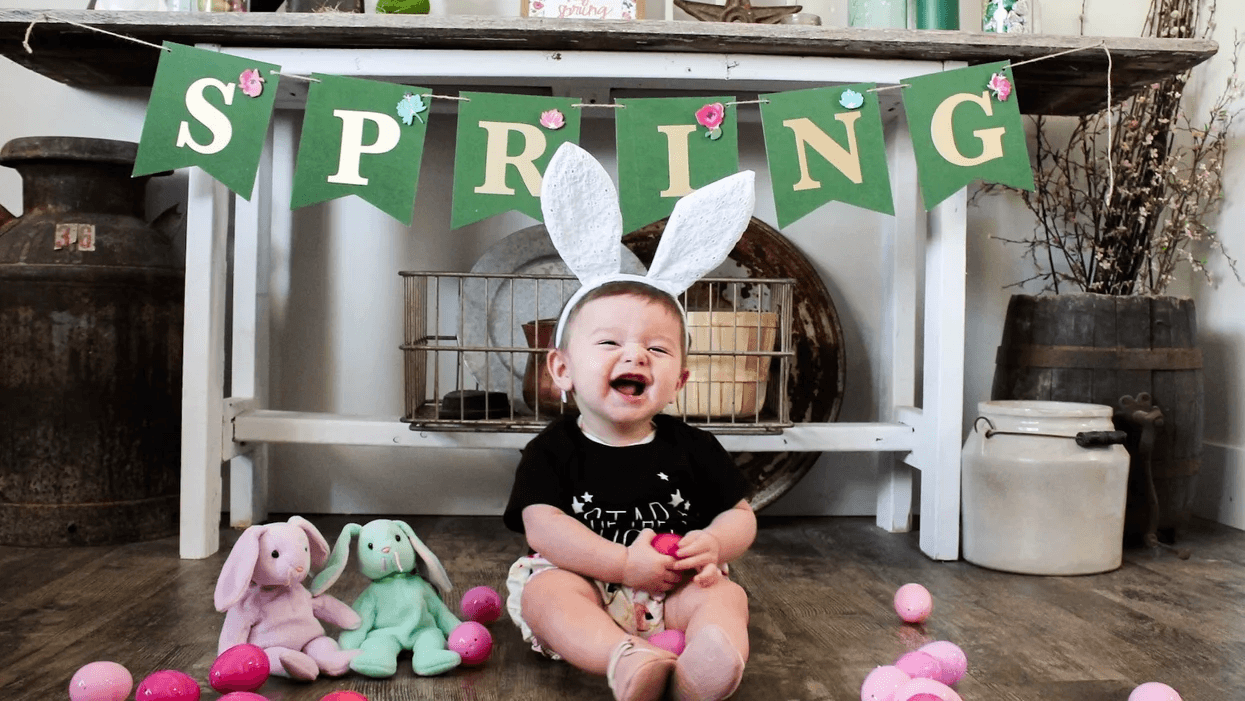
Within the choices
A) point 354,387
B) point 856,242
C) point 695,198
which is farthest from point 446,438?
point 856,242

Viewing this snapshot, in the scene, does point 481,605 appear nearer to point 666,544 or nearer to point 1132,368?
point 666,544

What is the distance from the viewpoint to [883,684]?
3.60 ft

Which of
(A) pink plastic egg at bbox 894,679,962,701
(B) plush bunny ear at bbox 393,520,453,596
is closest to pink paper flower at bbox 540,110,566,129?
(B) plush bunny ear at bbox 393,520,453,596

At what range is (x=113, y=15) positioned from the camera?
68.1 inches

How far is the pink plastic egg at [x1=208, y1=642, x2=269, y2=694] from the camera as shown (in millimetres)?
1135

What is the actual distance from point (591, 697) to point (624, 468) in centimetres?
29

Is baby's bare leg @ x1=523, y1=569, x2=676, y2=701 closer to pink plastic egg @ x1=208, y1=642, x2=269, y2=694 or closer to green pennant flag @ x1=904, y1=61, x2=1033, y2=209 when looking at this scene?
pink plastic egg @ x1=208, y1=642, x2=269, y2=694

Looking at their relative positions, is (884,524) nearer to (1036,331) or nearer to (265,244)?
(1036,331)

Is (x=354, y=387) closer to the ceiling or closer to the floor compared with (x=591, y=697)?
closer to the ceiling

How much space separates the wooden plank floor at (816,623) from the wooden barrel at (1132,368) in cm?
14

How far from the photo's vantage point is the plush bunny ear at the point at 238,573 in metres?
1.16

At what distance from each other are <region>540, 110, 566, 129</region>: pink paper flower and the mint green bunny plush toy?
76 centimetres

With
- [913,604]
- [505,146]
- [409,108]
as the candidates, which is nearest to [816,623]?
[913,604]

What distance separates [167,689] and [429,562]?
0.36m
